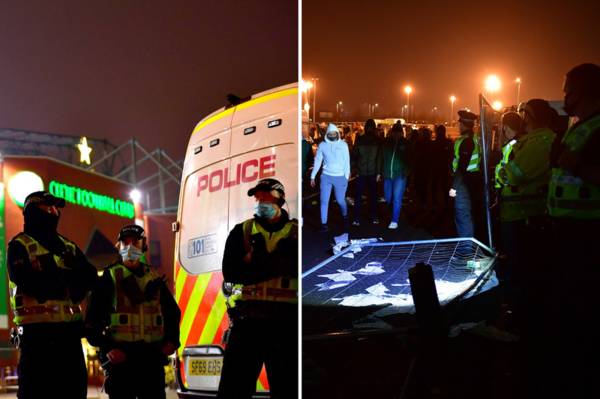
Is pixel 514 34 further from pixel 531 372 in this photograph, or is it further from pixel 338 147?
pixel 531 372

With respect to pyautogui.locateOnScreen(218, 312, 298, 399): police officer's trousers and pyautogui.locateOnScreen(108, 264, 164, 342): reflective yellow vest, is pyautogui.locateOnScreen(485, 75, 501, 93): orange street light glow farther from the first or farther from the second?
pyautogui.locateOnScreen(108, 264, 164, 342): reflective yellow vest

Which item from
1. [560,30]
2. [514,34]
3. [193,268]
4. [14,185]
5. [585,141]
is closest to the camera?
[585,141]

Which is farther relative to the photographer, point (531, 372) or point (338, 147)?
point (338, 147)

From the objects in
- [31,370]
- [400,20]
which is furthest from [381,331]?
[31,370]

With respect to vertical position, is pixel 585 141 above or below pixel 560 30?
below

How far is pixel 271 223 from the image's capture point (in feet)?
8.11

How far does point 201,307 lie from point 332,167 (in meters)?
0.98

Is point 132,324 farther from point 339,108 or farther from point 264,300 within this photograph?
point 339,108

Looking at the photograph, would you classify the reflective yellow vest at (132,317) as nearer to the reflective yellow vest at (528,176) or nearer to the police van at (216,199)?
the police van at (216,199)

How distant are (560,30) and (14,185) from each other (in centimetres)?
540

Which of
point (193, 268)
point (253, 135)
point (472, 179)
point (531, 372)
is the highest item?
point (253, 135)

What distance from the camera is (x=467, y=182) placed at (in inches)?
115

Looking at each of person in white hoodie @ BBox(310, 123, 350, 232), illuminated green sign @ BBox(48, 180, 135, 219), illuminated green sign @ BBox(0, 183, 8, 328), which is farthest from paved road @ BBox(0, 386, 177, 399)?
person in white hoodie @ BBox(310, 123, 350, 232)

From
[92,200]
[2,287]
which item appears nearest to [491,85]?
[2,287]
